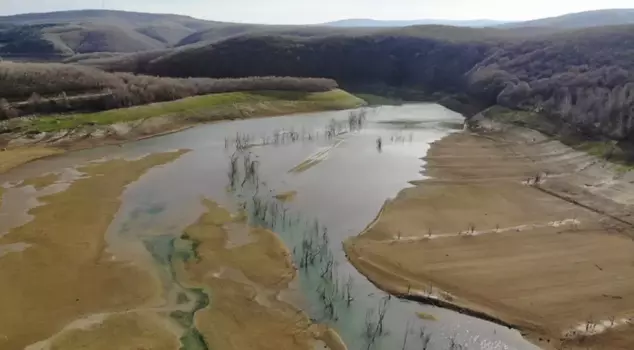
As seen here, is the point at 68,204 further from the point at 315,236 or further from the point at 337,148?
the point at 337,148

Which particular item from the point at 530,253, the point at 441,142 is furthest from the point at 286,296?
the point at 441,142

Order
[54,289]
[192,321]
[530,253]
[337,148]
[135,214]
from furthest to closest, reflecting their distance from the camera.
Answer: [337,148], [135,214], [530,253], [54,289], [192,321]

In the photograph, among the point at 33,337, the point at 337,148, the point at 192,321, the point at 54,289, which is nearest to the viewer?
Answer: the point at 33,337

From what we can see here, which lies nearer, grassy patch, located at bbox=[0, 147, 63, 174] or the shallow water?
the shallow water

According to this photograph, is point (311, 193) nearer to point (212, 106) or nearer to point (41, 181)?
point (41, 181)

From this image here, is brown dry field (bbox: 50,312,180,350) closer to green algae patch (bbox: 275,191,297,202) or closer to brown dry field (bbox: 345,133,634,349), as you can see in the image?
brown dry field (bbox: 345,133,634,349)

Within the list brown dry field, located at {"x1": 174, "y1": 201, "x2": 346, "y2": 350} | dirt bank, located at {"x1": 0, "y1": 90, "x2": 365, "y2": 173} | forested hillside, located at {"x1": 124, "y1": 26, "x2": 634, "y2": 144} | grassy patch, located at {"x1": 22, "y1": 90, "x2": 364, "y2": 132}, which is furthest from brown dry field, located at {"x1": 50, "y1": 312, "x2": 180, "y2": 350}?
forested hillside, located at {"x1": 124, "y1": 26, "x2": 634, "y2": 144}

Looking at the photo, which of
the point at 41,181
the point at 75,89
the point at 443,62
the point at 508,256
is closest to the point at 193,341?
the point at 508,256
